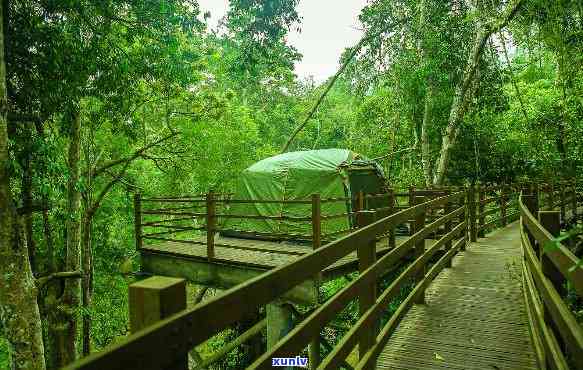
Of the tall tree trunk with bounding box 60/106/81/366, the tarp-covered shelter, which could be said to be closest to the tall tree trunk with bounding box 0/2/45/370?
the tall tree trunk with bounding box 60/106/81/366

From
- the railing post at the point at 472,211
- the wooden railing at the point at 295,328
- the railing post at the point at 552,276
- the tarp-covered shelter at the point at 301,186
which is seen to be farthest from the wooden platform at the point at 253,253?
the railing post at the point at 552,276

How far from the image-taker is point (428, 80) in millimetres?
15625

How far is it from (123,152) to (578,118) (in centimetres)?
1658

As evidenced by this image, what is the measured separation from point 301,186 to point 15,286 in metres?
6.18

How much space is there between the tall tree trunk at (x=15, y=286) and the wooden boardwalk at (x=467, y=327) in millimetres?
6099

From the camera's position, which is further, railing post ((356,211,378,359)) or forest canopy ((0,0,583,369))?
forest canopy ((0,0,583,369))

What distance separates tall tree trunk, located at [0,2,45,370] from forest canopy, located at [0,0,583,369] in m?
0.02

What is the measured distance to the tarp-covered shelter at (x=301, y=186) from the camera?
10.1 m

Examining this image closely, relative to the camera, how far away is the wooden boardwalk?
374cm

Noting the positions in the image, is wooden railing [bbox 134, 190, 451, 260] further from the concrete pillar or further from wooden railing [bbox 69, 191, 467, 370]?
wooden railing [bbox 69, 191, 467, 370]

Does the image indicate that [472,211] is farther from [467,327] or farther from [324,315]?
[324,315]

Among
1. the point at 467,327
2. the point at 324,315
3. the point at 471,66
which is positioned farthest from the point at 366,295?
the point at 471,66

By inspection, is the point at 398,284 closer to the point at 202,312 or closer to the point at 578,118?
the point at 202,312

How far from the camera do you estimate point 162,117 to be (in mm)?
15773
